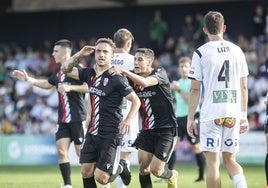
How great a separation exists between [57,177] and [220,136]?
7.79 metres

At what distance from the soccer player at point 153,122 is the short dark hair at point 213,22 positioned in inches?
66.5

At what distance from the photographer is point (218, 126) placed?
9.67 metres

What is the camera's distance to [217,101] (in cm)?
970

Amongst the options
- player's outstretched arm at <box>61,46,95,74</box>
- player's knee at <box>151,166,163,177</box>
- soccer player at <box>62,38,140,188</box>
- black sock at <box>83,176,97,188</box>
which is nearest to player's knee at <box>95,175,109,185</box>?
soccer player at <box>62,38,140,188</box>

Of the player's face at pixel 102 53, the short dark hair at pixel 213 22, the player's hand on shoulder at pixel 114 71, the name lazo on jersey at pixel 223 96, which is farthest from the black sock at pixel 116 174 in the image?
the short dark hair at pixel 213 22

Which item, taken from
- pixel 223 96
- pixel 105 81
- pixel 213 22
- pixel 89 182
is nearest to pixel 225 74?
pixel 223 96

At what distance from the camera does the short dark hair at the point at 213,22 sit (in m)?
9.57

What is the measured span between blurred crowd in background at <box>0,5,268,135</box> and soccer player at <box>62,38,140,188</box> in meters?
13.4

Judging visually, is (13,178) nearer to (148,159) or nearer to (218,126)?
(148,159)

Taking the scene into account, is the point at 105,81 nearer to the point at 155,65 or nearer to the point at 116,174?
the point at 116,174

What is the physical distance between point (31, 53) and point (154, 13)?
4922 mm

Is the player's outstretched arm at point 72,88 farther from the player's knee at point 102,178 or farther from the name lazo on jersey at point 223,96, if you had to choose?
the name lazo on jersey at point 223,96

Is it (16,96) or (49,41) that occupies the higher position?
(49,41)

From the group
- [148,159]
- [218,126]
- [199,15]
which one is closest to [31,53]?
[199,15]
